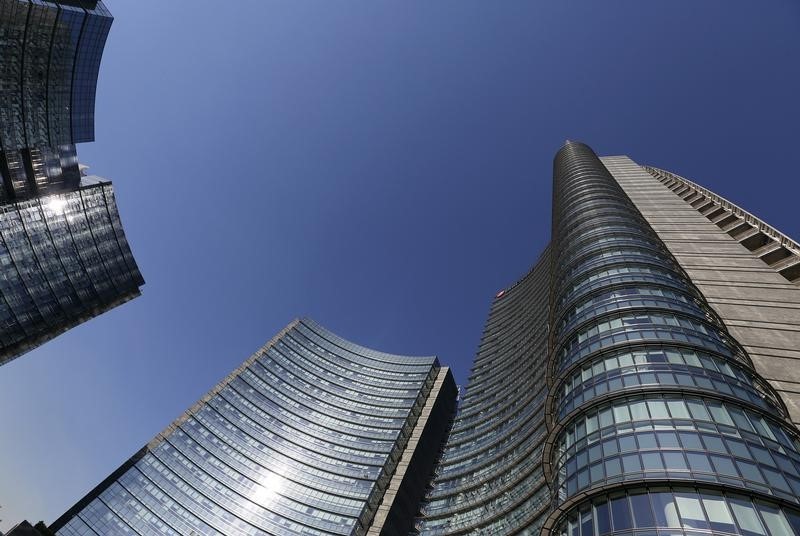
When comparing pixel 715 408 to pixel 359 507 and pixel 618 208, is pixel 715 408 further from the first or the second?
pixel 359 507

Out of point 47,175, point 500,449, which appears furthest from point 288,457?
point 47,175

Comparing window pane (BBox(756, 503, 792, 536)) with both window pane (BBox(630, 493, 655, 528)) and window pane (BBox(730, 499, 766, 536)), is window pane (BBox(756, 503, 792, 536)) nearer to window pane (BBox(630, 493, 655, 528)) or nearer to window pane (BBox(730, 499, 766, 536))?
window pane (BBox(730, 499, 766, 536))

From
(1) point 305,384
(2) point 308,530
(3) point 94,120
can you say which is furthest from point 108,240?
(2) point 308,530

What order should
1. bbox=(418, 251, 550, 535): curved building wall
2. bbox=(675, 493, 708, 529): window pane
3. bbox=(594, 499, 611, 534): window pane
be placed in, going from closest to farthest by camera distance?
bbox=(675, 493, 708, 529): window pane, bbox=(594, 499, 611, 534): window pane, bbox=(418, 251, 550, 535): curved building wall

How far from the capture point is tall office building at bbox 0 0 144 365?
86625mm

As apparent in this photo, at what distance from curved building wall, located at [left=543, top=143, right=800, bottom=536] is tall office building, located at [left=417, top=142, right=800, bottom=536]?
81 mm

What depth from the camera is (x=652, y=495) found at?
18594 mm

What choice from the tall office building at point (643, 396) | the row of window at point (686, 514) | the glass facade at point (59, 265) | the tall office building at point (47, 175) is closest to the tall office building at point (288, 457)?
the tall office building at point (643, 396)

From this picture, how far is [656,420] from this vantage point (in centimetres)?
2244

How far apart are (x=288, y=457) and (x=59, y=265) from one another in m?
68.6

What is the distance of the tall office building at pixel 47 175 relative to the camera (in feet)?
284

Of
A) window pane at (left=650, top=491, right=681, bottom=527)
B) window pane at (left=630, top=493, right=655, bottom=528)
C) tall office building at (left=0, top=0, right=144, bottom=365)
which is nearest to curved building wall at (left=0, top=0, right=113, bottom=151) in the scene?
tall office building at (left=0, top=0, right=144, bottom=365)

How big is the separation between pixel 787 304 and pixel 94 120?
137340 mm

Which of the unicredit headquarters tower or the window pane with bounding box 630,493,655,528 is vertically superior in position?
the unicredit headquarters tower
